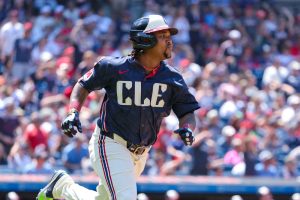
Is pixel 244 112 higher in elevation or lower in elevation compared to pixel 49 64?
lower

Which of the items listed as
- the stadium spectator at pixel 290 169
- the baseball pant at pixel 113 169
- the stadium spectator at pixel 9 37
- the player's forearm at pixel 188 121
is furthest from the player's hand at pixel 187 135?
the stadium spectator at pixel 9 37

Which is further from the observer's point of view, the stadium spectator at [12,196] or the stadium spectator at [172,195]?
the stadium spectator at [172,195]

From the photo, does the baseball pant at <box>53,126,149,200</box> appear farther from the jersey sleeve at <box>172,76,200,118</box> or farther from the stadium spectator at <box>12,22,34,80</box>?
the stadium spectator at <box>12,22,34,80</box>

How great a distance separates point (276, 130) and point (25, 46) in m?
4.56

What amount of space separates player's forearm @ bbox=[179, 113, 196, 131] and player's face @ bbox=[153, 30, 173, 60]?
22.8 inches

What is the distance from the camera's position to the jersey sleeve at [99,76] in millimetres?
7273

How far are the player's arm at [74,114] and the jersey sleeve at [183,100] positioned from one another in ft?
2.49

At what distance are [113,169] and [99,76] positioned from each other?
77 centimetres

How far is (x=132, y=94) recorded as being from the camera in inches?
286

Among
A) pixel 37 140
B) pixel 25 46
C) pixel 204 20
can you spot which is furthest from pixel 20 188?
pixel 204 20

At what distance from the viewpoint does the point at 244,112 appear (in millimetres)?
14828

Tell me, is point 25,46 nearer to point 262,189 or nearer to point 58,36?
point 58,36

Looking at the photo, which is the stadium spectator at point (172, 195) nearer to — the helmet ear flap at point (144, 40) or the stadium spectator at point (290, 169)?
the stadium spectator at point (290, 169)

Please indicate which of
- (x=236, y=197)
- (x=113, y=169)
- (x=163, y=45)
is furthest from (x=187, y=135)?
(x=236, y=197)
